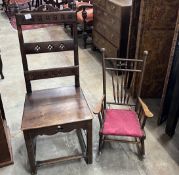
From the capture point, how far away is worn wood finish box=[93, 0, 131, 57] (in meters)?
2.80

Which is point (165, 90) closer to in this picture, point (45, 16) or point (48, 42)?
point (48, 42)

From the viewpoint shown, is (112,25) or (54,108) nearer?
(54,108)

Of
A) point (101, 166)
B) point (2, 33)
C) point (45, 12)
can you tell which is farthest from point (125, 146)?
point (2, 33)

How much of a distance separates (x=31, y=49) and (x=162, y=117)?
1.46 meters

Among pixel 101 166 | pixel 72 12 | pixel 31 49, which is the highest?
pixel 72 12

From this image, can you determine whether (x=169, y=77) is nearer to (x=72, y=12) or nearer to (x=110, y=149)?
(x=110, y=149)

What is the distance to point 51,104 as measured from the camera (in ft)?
5.80

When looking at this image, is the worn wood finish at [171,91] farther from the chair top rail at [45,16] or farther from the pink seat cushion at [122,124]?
the chair top rail at [45,16]

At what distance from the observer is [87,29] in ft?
13.6

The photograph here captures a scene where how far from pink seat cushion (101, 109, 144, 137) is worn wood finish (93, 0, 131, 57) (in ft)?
4.23

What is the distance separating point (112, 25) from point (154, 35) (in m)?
0.89

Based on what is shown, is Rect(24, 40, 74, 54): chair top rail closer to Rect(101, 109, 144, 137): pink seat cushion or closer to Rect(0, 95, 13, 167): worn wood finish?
Rect(0, 95, 13, 167): worn wood finish

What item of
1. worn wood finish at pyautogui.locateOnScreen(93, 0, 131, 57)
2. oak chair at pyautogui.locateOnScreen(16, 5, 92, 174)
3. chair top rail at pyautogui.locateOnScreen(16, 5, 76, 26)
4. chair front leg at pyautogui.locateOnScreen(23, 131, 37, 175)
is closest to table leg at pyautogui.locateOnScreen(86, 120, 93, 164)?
oak chair at pyautogui.locateOnScreen(16, 5, 92, 174)

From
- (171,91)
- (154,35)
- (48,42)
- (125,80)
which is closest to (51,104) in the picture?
(48,42)
